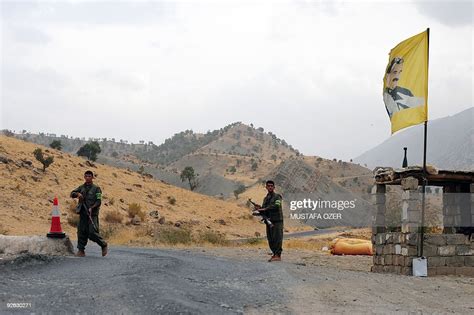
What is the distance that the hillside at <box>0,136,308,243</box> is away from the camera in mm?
29469

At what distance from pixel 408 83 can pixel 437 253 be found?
13.2 ft

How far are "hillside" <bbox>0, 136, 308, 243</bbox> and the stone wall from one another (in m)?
13.0

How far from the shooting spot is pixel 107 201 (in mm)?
37000

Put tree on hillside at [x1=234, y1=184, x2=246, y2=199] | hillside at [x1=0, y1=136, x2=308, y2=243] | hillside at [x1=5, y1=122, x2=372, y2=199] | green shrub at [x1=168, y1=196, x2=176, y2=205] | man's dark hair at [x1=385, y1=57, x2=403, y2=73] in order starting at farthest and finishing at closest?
1. hillside at [x1=5, y1=122, x2=372, y2=199]
2. tree on hillside at [x1=234, y1=184, x2=246, y2=199]
3. green shrub at [x1=168, y1=196, x2=176, y2=205]
4. hillside at [x1=0, y1=136, x2=308, y2=243]
5. man's dark hair at [x1=385, y1=57, x2=403, y2=73]

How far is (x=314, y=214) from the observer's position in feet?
197

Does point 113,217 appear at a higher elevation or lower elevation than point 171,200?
lower

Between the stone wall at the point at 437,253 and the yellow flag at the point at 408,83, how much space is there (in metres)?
2.68

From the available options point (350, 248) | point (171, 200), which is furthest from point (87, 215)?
point (171, 200)

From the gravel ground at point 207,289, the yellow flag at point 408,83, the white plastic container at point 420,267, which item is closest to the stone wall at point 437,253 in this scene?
the white plastic container at point 420,267

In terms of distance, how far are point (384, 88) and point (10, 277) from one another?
32.9 feet

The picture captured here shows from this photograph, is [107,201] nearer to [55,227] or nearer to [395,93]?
[55,227]

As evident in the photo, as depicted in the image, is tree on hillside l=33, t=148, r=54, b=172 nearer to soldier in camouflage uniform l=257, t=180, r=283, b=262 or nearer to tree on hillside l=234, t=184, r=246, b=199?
soldier in camouflage uniform l=257, t=180, r=283, b=262

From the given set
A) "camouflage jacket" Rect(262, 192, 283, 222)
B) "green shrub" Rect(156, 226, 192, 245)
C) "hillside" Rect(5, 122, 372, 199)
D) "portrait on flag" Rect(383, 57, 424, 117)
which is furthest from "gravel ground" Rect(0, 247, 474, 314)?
"hillside" Rect(5, 122, 372, 199)

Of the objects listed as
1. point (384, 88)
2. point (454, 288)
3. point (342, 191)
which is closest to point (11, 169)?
point (384, 88)
